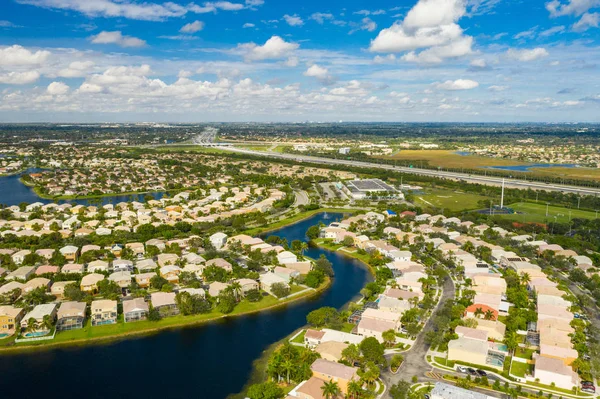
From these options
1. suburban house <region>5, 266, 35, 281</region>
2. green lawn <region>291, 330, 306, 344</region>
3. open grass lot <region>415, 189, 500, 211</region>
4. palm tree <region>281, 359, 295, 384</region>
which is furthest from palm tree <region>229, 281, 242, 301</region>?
open grass lot <region>415, 189, 500, 211</region>

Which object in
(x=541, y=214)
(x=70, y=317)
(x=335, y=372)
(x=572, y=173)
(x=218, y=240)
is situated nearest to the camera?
(x=335, y=372)

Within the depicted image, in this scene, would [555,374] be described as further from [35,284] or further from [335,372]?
[35,284]

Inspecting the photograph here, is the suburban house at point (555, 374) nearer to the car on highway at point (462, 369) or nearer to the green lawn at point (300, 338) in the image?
the car on highway at point (462, 369)

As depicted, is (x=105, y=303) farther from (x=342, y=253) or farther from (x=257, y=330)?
(x=342, y=253)

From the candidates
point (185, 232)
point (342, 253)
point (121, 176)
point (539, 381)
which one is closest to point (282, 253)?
point (342, 253)

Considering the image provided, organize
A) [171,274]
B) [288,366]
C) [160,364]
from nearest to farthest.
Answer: [288,366] → [160,364] → [171,274]

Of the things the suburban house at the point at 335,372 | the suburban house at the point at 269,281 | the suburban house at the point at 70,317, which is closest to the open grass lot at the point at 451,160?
the suburban house at the point at 269,281

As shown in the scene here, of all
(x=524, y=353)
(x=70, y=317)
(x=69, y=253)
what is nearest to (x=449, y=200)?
(x=524, y=353)
